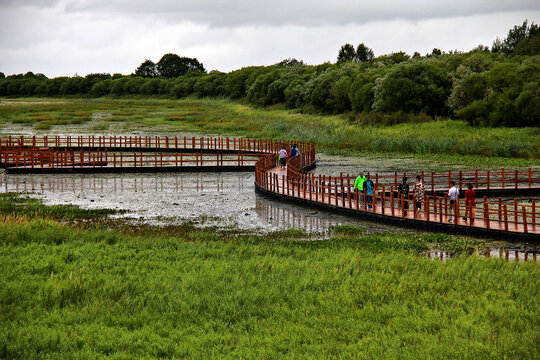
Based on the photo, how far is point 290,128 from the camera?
74.7m

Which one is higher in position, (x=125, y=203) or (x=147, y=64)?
(x=147, y=64)

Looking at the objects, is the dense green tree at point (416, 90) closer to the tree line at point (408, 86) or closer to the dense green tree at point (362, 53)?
the tree line at point (408, 86)

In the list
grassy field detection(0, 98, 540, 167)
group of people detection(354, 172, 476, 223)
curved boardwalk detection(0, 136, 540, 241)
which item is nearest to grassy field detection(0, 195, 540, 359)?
curved boardwalk detection(0, 136, 540, 241)

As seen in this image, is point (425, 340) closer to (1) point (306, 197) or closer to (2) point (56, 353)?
(2) point (56, 353)

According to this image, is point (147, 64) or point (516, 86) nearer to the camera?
point (516, 86)

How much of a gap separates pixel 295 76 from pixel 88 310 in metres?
94.7

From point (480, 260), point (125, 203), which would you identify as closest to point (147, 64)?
point (125, 203)

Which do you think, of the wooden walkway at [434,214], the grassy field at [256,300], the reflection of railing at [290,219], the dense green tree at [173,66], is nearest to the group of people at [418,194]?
the wooden walkway at [434,214]

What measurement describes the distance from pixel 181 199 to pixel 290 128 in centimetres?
4388

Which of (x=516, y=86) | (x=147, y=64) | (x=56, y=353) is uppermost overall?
(x=147, y=64)

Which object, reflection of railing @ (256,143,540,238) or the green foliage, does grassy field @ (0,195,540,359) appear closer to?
reflection of railing @ (256,143,540,238)

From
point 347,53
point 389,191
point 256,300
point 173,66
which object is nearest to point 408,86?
point 389,191

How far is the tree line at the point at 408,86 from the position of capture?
5583 centimetres

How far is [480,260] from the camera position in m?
17.6
